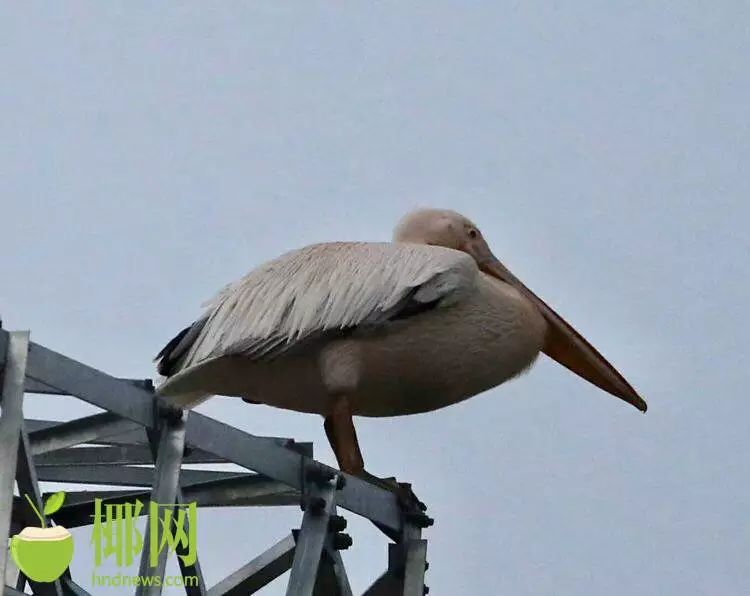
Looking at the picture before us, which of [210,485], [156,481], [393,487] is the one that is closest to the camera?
[156,481]

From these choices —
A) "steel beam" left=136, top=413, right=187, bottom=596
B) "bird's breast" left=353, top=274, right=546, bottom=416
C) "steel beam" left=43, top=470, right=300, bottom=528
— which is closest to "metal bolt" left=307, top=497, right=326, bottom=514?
"steel beam" left=43, top=470, right=300, bottom=528

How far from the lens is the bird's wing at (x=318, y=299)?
5.84m

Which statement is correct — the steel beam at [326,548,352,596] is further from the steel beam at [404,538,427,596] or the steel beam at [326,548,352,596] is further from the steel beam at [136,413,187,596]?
the steel beam at [136,413,187,596]

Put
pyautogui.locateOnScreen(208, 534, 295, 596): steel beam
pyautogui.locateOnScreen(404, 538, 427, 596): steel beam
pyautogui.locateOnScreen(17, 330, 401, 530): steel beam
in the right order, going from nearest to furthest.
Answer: pyautogui.locateOnScreen(17, 330, 401, 530): steel beam
pyautogui.locateOnScreen(208, 534, 295, 596): steel beam
pyautogui.locateOnScreen(404, 538, 427, 596): steel beam

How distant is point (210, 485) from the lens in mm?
5387

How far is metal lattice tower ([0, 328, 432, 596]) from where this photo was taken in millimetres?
3928

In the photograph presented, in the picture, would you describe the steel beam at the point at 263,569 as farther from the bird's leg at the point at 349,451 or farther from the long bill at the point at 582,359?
the long bill at the point at 582,359

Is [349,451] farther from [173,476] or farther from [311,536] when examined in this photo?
[173,476]

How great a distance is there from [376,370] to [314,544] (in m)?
1.24

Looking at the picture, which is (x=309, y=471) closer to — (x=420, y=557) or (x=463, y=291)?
(x=420, y=557)

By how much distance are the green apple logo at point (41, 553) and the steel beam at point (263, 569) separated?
1072 millimetres

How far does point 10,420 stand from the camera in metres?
3.70

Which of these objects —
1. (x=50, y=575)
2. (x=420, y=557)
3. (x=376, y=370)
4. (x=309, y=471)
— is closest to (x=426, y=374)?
(x=376, y=370)

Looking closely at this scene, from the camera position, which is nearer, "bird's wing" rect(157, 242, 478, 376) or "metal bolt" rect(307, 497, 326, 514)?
"metal bolt" rect(307, 497, 326, 514)
